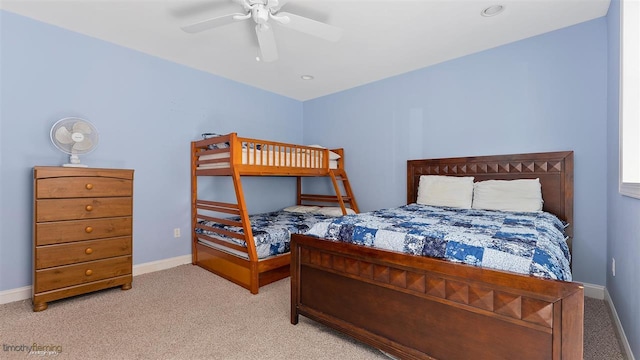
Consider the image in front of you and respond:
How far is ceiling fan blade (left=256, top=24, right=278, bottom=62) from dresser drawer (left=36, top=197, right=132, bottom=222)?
182 centimetres

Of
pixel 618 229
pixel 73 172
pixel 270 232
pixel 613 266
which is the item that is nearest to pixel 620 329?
pixel 613 266

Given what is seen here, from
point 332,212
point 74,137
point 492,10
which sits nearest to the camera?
point 492,10

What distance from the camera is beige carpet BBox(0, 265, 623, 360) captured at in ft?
5.69

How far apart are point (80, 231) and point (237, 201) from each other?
1.27m

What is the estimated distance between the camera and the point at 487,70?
307 centimetres

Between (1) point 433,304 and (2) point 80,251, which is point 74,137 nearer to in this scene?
(2) point 80,251

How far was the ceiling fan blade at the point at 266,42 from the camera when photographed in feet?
7.22

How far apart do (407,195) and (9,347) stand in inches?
142

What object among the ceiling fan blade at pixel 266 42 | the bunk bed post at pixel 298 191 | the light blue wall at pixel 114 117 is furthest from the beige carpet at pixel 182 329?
the bunk bed post at pixel 298 191

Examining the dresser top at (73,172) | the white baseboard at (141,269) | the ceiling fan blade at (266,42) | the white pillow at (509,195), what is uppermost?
the ceiling fan blade at (266,42)

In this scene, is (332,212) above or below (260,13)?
below

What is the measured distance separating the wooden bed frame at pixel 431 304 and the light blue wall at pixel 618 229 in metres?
0.74

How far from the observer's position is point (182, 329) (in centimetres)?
200

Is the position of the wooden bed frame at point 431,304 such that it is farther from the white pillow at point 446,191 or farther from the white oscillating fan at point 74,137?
the white oscillating fan at point 74,137
